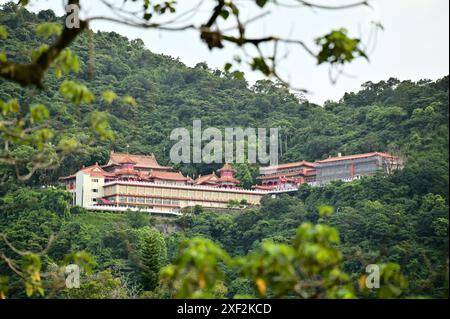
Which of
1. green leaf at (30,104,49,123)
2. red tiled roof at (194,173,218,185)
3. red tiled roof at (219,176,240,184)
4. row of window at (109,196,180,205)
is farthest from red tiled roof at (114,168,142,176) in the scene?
green leaf at (30,104,49,123)

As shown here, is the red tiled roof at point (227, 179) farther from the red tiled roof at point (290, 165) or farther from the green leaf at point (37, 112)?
the green leaf at point (37, 112)

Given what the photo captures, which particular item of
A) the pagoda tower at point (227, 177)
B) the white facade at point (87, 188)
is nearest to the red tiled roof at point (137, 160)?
the white facade at point (87, 188)

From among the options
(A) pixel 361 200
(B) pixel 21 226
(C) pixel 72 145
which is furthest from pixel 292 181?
(C) pixel 72 145

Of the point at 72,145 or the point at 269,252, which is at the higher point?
the point at 72,145

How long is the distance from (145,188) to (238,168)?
564cm

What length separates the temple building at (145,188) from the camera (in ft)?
111

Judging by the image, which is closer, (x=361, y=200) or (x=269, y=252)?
(x=269, y=252)

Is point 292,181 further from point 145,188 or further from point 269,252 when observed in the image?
point 269,252

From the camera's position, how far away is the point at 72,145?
111 inches

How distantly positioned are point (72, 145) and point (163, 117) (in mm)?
42951

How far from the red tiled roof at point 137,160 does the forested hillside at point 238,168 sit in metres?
0.53
